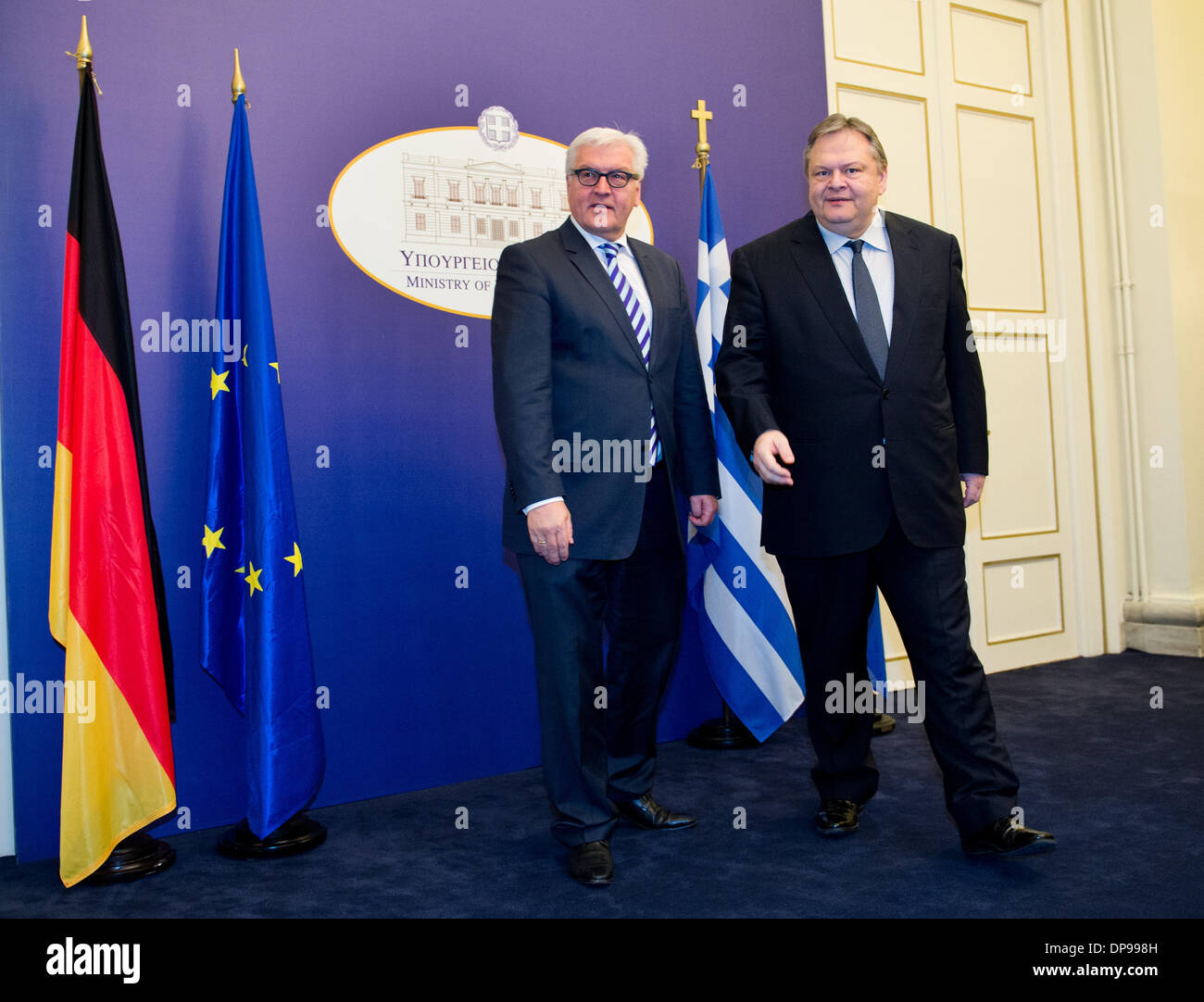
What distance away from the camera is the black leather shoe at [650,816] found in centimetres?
281

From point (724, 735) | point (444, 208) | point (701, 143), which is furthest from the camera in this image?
point (701, 143)

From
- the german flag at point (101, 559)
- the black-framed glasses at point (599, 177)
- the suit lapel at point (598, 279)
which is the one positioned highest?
the black-framed glasses at point (599, 177)

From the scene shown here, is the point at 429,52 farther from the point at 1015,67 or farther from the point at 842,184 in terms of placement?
the point at 1015,67

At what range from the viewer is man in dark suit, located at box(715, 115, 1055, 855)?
2400mm

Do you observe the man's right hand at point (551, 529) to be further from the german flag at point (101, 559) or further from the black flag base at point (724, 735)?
the black flag base at point (724, 735)

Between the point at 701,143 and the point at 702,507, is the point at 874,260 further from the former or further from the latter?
the point at 701,143

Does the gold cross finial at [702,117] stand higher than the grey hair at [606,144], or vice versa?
the gold cross finial at [702,117]

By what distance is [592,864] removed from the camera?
2.43 m

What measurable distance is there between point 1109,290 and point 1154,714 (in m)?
2.34

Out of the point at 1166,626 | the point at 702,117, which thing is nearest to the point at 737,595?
the point at 702,117

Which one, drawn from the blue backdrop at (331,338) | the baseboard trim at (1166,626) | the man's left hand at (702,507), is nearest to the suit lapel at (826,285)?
the man's left hand at (702,507)

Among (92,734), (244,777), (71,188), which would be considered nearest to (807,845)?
(244,777)

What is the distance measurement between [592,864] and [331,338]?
69.6 inches

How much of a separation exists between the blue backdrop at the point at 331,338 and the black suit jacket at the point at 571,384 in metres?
0.84
